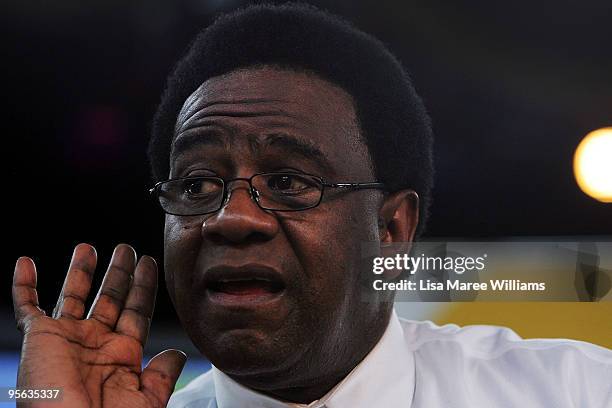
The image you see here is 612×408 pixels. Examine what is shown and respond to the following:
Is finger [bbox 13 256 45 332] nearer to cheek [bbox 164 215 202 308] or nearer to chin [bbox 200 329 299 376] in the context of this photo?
cheek [bbox 164 215 202 308]

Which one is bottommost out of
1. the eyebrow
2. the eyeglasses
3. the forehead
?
the eyeglasses

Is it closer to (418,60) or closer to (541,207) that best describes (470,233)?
(541,207)

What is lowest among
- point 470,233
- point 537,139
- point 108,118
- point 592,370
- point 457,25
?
point 592,370

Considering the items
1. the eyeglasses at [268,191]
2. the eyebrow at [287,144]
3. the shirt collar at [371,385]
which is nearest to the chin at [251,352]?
the shirt collar at [371,385]

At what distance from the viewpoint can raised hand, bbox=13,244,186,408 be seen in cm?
147

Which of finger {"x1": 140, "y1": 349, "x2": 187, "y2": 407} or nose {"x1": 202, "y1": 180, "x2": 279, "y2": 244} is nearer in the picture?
nose {"x1": 202, "y1": 180, "x2": 279, "y2": 244}

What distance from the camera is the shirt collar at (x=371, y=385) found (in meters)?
1.55

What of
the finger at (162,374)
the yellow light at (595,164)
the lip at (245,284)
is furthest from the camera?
the yellow light at (595,164)

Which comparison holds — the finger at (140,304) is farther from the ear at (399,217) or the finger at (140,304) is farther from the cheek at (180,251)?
the ear at (399,217)

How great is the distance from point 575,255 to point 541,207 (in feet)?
0.42

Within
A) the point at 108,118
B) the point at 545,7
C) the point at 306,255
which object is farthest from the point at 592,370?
the point at 108,118

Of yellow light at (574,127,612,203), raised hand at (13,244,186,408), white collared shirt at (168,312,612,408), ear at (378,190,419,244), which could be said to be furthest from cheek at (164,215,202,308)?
yellow light at (574,127,612,203)

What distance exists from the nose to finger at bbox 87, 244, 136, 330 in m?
0.27

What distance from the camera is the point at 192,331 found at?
1.51 metres
